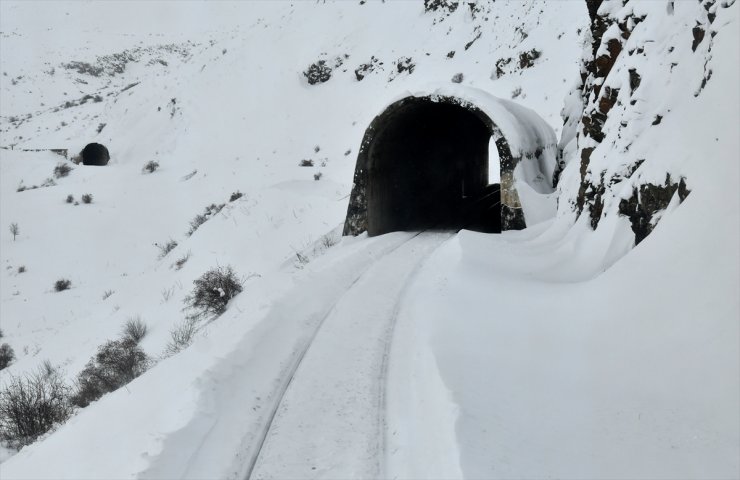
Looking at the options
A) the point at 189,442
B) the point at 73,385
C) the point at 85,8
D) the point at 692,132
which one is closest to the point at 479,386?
the point at 189,442

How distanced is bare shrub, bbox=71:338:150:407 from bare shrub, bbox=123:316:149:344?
35cm

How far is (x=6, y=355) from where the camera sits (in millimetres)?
13180

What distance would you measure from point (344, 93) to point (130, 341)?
83.5 feet

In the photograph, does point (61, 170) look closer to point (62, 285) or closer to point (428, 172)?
point (62, 285)

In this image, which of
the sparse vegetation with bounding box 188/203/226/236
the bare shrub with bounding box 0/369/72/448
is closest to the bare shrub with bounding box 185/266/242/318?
the bare shrub with bounding box 0/369/72/448

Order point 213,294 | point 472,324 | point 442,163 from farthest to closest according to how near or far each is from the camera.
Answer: point 442,163
point 213,294
point 472,324

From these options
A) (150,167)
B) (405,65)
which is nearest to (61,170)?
(150,167)

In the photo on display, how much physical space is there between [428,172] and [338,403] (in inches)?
520

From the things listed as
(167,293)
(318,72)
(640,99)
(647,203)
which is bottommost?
(167,293)

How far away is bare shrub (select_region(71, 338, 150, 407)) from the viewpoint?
330 inches

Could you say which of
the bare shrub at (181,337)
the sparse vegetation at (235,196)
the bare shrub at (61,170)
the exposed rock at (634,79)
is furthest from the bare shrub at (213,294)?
the bare shrub at (61,170)

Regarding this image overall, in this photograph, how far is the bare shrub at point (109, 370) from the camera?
8391 millimetres

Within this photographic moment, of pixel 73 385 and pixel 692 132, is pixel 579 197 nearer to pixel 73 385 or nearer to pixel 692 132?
pixel 692 132

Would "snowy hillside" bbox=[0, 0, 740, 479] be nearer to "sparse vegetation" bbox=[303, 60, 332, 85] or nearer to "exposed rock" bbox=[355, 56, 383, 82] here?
"exposed rock" bbox=[355, 56, 383, 82]
